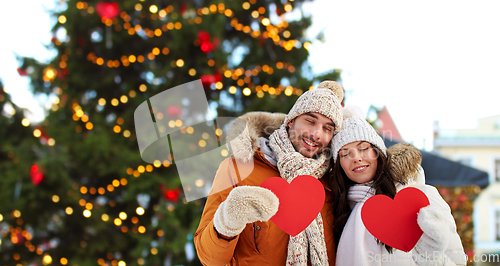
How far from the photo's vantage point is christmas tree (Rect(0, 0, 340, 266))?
2.68 meters

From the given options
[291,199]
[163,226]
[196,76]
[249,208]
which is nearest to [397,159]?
[291,199]

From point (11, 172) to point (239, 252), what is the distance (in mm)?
2441

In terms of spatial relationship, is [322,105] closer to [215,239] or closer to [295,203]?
[295,203]

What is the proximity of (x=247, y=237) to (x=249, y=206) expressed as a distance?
31 cm

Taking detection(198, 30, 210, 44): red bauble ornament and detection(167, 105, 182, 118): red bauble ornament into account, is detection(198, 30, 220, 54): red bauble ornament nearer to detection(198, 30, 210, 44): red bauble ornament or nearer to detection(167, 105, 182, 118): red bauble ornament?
detection(198, 30, 210, 44): red bauble ornament

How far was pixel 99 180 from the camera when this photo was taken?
3.28 metres

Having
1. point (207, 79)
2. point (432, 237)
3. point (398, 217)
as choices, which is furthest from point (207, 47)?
point (432, 237)

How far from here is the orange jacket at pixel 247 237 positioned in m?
1.00

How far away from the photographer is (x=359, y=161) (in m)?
1.19

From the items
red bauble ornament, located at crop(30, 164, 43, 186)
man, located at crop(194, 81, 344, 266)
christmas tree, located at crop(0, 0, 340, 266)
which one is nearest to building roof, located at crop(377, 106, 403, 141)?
christmas tree, located at crop(0, 0, 340, 266)

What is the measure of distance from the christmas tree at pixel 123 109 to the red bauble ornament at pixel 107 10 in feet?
0.04

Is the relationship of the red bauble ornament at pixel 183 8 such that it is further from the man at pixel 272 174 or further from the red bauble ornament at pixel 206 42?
the man at pixel 272 174

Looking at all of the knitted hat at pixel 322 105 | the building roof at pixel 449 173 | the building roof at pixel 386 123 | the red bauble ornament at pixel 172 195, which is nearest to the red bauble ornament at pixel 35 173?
the red bauble ornament at pixel 172 195

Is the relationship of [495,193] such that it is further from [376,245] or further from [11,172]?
[11,172]
